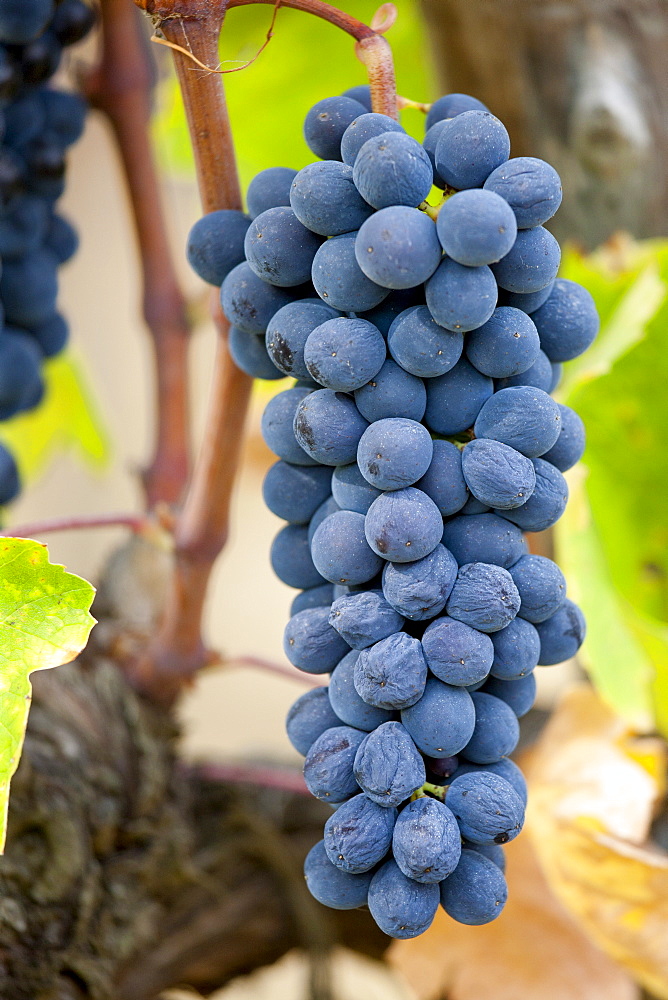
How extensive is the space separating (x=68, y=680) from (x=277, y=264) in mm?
360

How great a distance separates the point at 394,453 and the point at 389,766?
0.11 m

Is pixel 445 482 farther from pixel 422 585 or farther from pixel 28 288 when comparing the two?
pixel 28 288

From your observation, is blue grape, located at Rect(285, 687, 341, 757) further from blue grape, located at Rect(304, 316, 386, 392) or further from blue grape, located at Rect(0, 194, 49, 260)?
blue grape, located at Rect(0, 194, 49, 260)

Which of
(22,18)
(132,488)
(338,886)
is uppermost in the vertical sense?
(22,18)

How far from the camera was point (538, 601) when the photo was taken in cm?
32

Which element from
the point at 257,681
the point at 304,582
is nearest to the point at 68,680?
the point at 304,582

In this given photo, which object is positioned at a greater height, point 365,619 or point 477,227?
point 477,227

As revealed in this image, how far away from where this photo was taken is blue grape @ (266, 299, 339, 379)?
32cm

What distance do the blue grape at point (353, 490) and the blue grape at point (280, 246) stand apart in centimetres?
8

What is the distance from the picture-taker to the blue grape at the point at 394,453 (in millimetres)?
289

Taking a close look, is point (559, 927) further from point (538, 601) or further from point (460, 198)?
point (460, 198)

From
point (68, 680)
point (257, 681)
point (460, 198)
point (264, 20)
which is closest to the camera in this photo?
point (460, 198)

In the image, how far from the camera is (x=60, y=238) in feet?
1.85

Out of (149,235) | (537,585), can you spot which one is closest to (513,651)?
(537,585)
